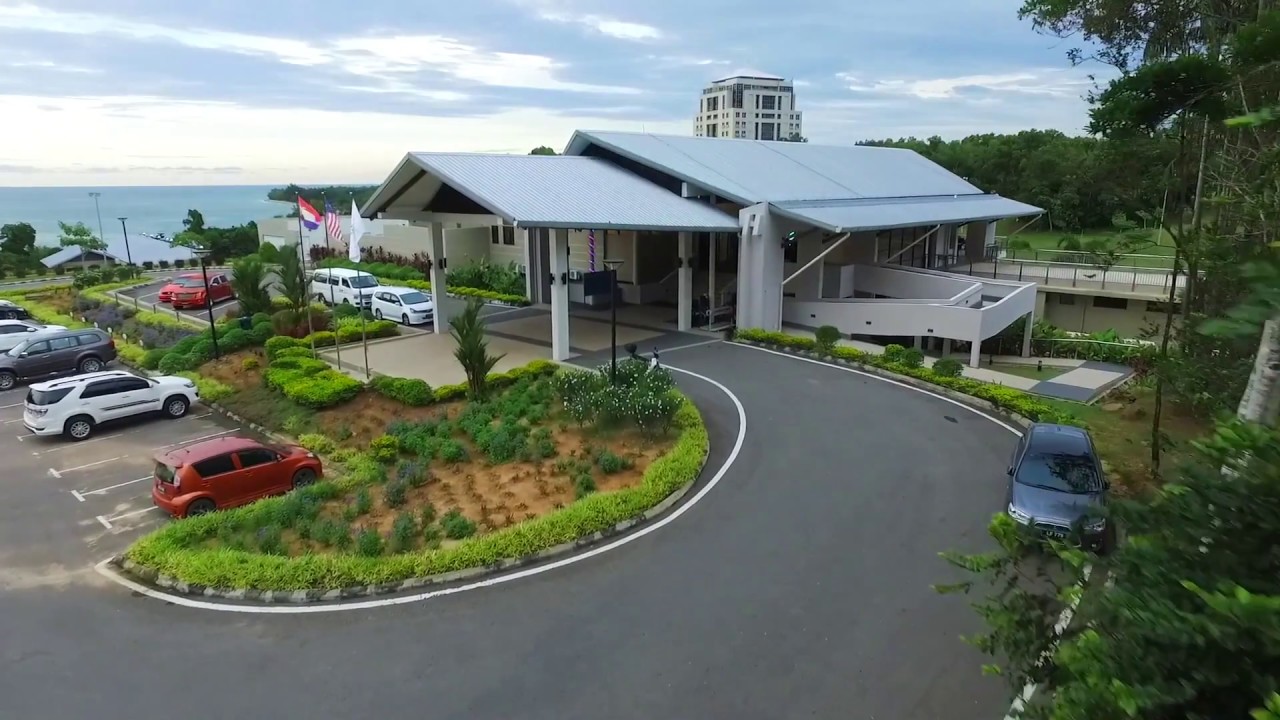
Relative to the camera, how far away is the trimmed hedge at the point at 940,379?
1702 cm

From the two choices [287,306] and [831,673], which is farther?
[287,306]

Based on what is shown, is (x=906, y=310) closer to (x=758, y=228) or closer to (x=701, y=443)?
(x=758, y=228)

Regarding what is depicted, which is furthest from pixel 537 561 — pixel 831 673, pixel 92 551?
pixel 92 551

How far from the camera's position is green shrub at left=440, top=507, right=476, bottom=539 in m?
11.7

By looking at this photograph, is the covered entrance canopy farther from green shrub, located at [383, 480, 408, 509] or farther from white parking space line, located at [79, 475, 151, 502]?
white parking space line, located at [79, 475, 151, 502]

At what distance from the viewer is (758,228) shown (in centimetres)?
2467

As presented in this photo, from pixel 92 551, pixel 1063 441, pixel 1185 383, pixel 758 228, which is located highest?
pixel 758 228

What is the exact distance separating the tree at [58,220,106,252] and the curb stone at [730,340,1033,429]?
161 feet

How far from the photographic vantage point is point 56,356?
912 inches

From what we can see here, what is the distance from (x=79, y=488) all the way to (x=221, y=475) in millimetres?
3853

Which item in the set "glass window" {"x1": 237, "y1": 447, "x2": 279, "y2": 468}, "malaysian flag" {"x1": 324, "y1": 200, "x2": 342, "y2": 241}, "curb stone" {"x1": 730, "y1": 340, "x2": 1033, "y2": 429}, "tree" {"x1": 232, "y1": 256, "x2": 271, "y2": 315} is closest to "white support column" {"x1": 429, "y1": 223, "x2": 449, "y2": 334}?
"malaysian flag" {"x1": 324, "y1": 200, "x2": 342, "y2": 241}

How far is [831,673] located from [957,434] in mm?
9253

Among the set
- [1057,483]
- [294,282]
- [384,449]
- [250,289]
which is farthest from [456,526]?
[250,289]

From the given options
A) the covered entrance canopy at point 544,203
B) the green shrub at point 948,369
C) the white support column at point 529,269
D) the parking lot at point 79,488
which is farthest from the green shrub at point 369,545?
the white support column at point 529,269
